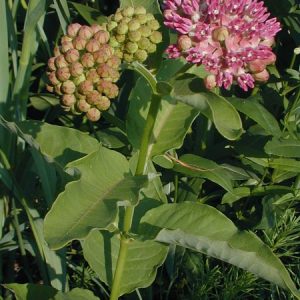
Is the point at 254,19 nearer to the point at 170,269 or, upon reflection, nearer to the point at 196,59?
the point at 196,59

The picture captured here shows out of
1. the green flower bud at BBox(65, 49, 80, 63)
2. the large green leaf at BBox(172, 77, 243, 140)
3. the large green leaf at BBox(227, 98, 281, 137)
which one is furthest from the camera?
the large green leaf at BBox(227, 98, 281, 137)

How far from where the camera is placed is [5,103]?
1811 mm

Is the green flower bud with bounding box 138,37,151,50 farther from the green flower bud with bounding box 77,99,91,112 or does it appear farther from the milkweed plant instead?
the green flower bud with bounding box 77,99,91,112

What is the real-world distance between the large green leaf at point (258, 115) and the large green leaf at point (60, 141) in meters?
0.44

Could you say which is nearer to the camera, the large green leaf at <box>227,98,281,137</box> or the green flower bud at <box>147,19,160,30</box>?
the green flower bud at <box>147,19,160,30</box>

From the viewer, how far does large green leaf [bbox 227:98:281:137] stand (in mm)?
1689

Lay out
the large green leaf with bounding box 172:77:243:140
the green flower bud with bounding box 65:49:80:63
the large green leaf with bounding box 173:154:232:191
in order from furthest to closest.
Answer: the large green leaf with bounding box 173:154:232:191 → the green flower bud with bounding box 65:49:80:63 → the large green leaf with bounding box 172:77:243:140

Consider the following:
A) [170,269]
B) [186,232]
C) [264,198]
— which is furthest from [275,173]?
[186,232]

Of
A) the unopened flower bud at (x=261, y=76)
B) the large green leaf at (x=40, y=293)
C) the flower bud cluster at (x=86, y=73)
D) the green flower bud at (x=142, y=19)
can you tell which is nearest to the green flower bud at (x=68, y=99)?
the flower bud cluster at (x=86, y=73)

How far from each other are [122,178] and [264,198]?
0.63 meters

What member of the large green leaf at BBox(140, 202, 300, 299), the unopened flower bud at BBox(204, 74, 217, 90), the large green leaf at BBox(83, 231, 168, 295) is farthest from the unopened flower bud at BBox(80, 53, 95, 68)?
the large green leaf at BBox(83, 231, 168, 295)

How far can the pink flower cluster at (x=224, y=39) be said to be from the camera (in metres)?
1.15

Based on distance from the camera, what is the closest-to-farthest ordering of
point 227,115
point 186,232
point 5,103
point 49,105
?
point 227,115, point 186,232, point 5,103, point 49,105

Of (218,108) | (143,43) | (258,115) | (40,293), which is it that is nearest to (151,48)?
(143,43)
